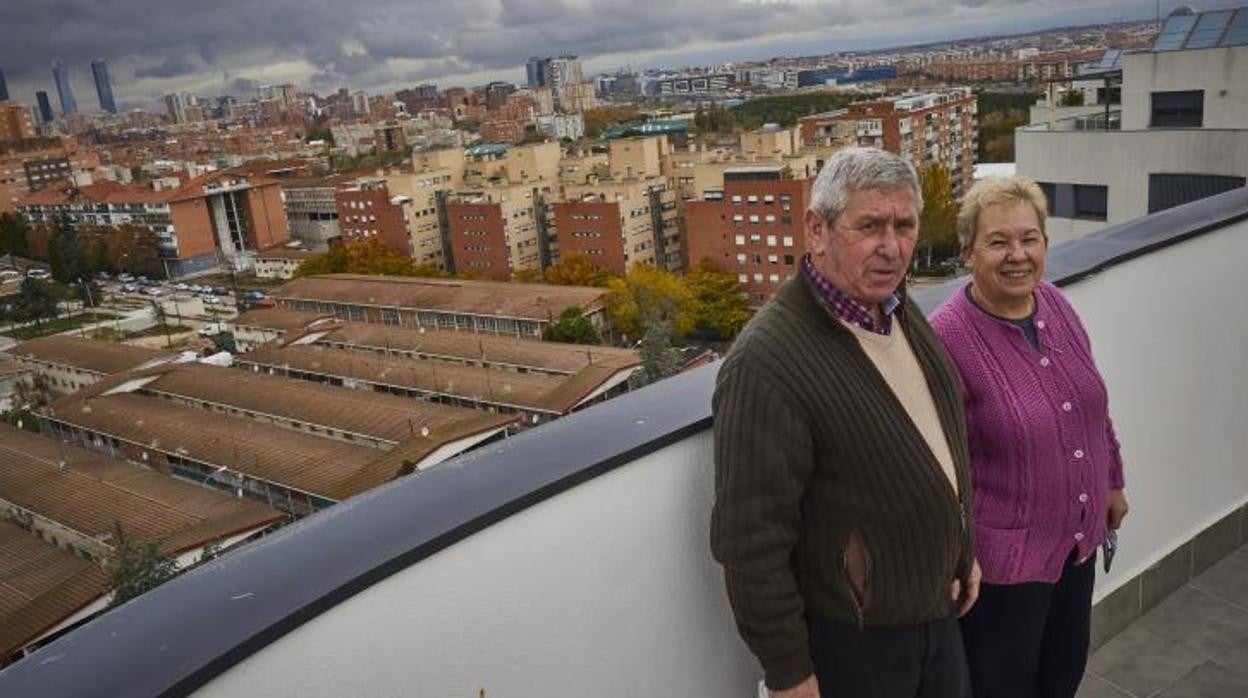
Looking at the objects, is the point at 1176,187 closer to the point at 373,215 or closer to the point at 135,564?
the point at 135,564

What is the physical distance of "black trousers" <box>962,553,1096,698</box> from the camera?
92cm

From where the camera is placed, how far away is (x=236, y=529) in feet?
36.2

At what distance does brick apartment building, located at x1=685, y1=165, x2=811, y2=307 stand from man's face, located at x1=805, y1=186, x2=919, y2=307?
61.4 feet

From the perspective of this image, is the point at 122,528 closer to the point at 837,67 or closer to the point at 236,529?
the point at 236,529

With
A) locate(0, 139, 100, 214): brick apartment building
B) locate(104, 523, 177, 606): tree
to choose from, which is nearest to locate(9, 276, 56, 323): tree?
locate(0, 139, 100, 214): brick apartment building

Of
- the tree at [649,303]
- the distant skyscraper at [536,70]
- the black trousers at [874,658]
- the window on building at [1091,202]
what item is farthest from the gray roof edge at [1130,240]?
the distant skyscraper at [536,70]

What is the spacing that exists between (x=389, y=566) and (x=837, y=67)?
266 feet

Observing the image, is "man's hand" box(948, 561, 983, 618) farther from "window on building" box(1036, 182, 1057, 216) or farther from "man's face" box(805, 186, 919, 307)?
"window on building" box(1036, 182, 1057, 216)

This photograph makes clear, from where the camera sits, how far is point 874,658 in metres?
0.72

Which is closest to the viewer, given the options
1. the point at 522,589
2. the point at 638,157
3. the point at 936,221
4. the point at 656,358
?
the point at 522,589

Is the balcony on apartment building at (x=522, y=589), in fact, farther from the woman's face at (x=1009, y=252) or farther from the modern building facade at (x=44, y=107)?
the modern building facade at (x=44, y=107)

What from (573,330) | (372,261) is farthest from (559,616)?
(372,261)

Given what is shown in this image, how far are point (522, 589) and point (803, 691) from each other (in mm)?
234

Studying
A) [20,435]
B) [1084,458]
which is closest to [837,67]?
[20,435]
